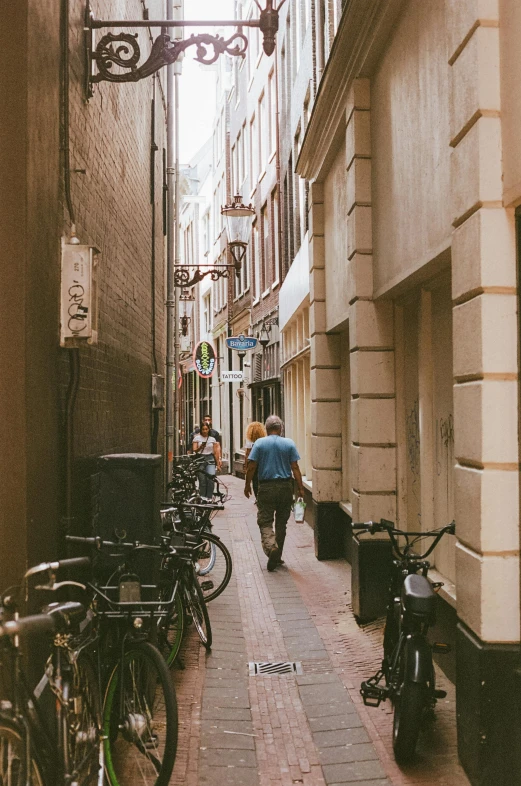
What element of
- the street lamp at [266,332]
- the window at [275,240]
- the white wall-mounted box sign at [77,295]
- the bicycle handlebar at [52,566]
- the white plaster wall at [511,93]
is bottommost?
the bicycle handlebar at [52,566]

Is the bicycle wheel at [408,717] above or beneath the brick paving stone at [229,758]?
above

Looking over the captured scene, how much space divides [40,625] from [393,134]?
5.68 m

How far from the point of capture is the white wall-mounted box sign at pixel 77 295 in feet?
16.8

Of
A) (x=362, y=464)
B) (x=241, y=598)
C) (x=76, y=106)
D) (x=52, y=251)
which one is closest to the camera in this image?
(x=52, y=251)

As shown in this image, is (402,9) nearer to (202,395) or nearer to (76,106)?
(76,106)

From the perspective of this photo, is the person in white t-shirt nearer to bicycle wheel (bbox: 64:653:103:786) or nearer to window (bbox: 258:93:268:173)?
window (bbox: 258:93:268:173)

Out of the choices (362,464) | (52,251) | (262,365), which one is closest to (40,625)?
(52,251)

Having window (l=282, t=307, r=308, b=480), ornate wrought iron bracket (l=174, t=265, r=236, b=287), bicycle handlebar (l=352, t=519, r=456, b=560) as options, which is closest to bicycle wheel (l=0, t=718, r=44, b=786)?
bicycle handlebar (l=352, t=519, r=456, b=560)

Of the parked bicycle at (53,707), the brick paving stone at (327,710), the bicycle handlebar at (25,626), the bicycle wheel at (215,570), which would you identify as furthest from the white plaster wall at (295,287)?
the bicycle handlebar at (25,626)

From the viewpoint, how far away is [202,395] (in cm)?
3772

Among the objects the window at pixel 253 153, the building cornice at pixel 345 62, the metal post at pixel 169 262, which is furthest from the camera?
the window at pixel 253 153

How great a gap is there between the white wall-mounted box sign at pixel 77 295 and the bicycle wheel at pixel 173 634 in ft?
7.59

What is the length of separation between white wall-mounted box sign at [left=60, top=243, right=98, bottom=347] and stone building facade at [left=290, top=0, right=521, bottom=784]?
2.15m

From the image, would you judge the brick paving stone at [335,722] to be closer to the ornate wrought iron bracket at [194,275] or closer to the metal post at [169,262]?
the metal post at [169,262]
